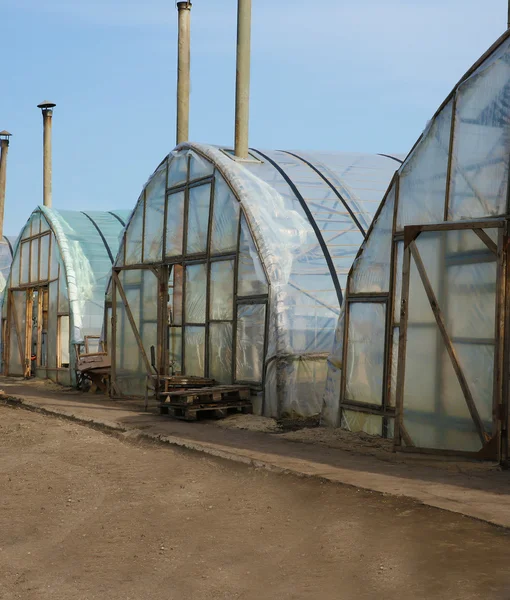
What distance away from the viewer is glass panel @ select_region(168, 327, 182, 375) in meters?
19.3

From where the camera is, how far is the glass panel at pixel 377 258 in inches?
525

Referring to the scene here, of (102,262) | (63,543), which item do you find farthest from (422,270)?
(102,262)

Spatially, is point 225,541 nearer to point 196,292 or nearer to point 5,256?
point 196,292

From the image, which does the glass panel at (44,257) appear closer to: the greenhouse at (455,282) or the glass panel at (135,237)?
the glass panel at (135,237)

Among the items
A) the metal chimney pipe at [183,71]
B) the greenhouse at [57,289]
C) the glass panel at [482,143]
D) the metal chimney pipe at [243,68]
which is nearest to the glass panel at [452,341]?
the glass panel at [482,143]

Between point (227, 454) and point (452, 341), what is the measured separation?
10.7ft

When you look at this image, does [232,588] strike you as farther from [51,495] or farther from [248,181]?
→ [248,181]

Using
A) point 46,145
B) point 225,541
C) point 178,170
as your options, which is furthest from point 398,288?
point 46,145

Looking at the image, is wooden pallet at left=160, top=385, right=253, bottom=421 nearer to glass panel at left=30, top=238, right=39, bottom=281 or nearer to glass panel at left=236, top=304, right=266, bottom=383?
glass panel at left=236, top=304, right=266, bottom=383

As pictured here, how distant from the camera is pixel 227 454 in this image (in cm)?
1157

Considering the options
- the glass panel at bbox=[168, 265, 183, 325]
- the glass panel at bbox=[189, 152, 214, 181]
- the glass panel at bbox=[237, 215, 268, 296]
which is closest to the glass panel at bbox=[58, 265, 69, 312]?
the glass panel at bbox=[168, 265, 183, 325]

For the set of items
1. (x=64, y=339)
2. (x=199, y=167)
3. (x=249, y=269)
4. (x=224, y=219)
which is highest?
(x=199, y=167)

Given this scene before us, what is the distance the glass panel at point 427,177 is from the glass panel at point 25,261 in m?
19.1

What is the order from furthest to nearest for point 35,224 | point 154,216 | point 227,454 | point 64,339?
point 35,224, point 64,339, point 154,216, point 227,454
